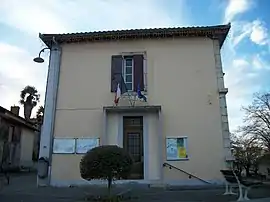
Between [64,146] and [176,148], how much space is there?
4.64 m

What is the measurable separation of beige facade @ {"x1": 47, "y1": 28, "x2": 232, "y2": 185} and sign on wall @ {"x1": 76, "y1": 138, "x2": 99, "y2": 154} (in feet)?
0.62

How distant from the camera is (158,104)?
43.8ft

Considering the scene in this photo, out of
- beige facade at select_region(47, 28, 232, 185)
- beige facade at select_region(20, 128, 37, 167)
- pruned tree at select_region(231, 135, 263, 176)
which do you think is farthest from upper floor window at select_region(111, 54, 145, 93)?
beige facade at select_region(20, 128, 37, 167)

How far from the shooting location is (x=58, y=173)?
42.9 ft

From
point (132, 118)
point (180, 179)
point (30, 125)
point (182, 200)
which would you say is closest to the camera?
point (182, 200)

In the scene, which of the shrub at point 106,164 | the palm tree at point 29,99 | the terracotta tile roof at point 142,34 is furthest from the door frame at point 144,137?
the palm tree at point 29,99

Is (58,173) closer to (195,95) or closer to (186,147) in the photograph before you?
(186,147)

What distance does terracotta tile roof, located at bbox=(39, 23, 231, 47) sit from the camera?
13.9m

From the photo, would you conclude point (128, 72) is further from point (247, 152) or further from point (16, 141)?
point (247, 152)

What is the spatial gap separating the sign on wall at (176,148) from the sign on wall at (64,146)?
395 cm

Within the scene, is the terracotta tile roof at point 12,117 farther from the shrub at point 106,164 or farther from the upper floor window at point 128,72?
the shrub at point 106,164

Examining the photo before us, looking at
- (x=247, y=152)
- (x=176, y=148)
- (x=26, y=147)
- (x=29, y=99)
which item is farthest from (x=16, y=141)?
(x=247, y=152)

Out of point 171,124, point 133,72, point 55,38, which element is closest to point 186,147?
point 171,124

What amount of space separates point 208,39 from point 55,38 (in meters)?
6.86
